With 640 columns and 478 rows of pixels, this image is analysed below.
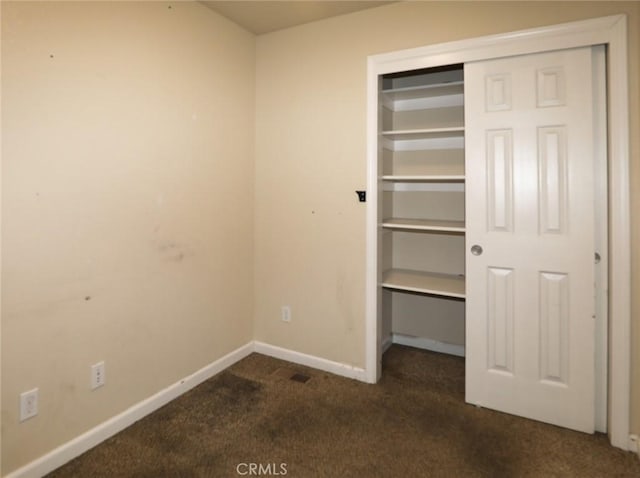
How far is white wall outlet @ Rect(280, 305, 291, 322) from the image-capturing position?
122 inches

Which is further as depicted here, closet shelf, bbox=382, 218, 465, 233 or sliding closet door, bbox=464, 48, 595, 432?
closet shelf, bbox=382, 218, 465, 233

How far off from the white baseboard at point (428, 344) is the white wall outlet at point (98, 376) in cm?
232

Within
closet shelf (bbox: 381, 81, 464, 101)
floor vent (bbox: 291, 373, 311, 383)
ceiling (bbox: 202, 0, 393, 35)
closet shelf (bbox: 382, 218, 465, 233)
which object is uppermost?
ceiling (bbox: 202, 0, 393, 35)

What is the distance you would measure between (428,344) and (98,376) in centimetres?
248

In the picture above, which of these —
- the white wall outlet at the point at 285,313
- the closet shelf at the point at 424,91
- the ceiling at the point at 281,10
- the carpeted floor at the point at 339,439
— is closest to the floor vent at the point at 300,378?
the carpeted floor at the point at 339,439

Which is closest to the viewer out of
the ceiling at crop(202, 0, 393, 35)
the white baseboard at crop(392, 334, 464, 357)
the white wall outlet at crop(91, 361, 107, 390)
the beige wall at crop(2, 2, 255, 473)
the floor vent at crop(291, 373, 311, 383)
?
the beige wall at crop(2, 2, 255, 473)

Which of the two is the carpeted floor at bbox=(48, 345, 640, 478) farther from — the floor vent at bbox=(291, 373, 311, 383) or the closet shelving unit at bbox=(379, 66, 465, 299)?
the closet shelving unit at bbox=(379, 66, 465, 299)

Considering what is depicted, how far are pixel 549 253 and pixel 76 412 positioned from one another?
2659mm

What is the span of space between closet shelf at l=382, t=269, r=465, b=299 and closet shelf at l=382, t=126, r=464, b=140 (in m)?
1.06

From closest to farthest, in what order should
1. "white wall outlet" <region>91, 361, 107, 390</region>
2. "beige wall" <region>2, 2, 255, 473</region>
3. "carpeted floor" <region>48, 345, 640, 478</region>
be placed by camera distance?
"beige wall" <region>2, 2, 255, 473</region> → "carpeted floor" <region>48, 345, 640, 478</region> → "white wall outlet" <region>91, 361, 107, 390</region>

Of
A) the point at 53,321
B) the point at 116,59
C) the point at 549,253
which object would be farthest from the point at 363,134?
the point at 53,321

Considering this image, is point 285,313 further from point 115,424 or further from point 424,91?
point 424,91

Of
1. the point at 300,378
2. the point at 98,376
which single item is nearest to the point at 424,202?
the point at 300,378

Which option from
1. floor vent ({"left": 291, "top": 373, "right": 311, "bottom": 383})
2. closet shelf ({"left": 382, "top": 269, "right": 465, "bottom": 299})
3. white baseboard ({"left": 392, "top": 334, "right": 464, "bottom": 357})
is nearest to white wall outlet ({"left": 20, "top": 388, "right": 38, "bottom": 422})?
floor vent ({"left": 291, "top": 373, "right": 311, "bottom": 383})
